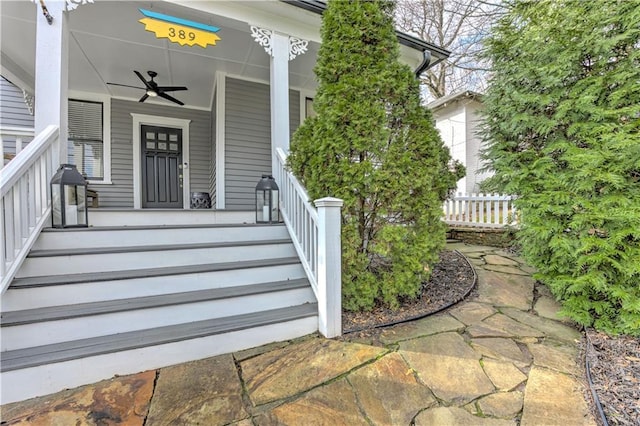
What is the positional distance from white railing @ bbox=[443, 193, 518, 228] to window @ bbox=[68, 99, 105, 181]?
631cm

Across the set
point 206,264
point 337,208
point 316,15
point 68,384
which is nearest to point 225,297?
point 206,264

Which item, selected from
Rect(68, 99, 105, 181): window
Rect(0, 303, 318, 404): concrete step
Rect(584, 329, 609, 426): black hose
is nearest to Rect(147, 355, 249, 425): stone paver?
Rect(0, 303, 318, 404): concrete step

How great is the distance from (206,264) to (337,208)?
4.17ft

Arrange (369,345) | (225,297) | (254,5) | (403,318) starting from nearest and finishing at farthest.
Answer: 1. (369,345)
2. (225,297)
3. (403,318)
4. (254,5)

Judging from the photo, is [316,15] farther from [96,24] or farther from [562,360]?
[562,360]

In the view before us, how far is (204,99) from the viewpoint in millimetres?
5590

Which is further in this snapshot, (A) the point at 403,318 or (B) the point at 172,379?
(A) the point at 403,318

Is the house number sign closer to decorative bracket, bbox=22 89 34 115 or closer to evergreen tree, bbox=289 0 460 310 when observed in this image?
evergreen tree, bbox=289 0 460 310

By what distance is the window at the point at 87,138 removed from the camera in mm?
5078

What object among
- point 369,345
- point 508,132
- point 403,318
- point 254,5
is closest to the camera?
point 369,345

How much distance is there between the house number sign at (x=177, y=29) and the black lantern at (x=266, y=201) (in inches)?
66.6

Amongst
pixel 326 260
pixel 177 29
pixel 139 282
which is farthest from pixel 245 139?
pixel 326 260

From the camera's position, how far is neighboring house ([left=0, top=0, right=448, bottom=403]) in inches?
72.8

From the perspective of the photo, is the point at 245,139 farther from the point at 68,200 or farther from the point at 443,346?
the point at 443,346
